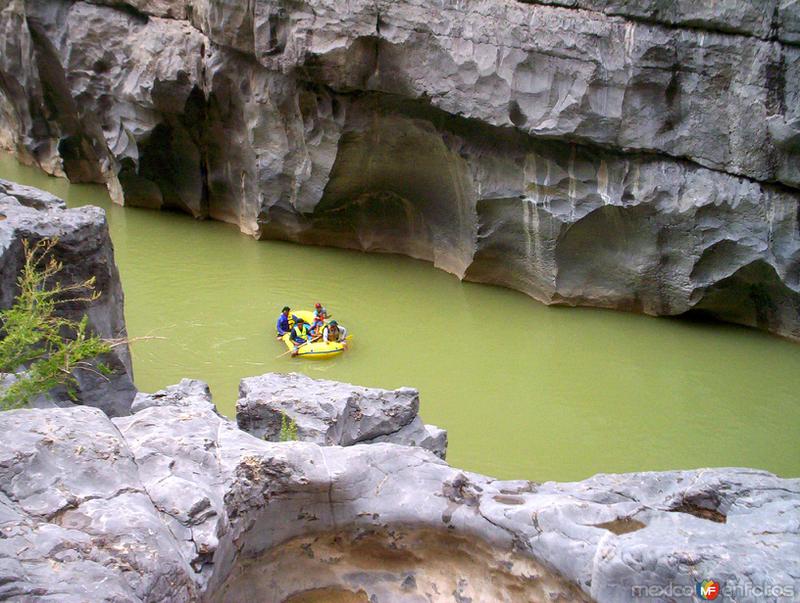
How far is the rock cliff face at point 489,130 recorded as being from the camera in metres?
8.91

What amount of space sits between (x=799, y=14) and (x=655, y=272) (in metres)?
2.92

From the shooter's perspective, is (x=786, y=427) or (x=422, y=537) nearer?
(x=422, y=537)

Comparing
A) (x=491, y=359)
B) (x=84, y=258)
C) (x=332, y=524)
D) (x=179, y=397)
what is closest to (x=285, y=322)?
(x=491, y=359)

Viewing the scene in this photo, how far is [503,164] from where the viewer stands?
10.1 meters

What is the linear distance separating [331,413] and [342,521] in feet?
6.42

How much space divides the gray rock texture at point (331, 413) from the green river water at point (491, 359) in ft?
4.96

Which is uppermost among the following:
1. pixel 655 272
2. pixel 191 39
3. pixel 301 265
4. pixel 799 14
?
pixel 799 14

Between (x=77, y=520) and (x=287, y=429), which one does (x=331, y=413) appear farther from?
(x=77, y=520)

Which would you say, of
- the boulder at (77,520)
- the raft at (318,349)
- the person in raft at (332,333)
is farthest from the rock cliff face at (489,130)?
the boulder at (77,520)

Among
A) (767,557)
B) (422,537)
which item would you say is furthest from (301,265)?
(767,557)

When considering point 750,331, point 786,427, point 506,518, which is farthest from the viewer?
point 750,331

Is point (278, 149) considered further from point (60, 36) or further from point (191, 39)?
point (60, 36)

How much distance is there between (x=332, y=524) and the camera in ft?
11.2

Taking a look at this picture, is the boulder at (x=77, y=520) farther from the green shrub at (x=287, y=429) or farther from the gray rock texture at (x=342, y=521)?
the green shrub at (x=287, y=429)
